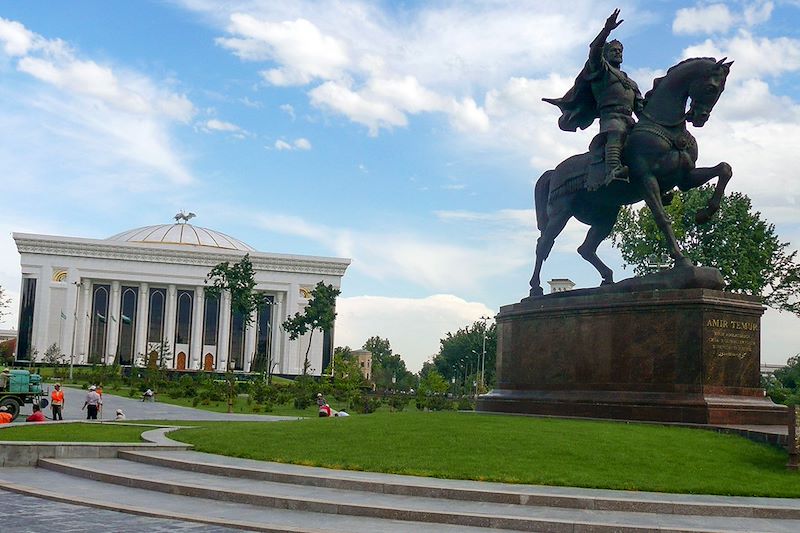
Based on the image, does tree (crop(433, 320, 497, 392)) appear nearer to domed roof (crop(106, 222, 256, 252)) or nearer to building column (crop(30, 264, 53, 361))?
domed roof (crop(106, 222, 256, 252))

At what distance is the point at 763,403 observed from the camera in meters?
14.1

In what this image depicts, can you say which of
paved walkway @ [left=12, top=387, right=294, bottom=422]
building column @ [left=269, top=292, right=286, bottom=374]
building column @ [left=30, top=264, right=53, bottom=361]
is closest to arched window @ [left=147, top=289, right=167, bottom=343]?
building column @ [left=30, top=264, right=53, bottom=361]

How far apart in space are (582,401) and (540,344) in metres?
1.60

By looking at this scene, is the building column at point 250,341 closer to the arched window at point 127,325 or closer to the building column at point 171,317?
the building column at point 171,317

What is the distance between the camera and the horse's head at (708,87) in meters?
14.9

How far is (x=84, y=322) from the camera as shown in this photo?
8775 cm

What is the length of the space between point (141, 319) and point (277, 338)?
554 inches

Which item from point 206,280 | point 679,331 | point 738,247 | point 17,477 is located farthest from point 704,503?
point 206,280

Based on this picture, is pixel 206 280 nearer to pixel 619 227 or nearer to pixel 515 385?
pixel 619 227

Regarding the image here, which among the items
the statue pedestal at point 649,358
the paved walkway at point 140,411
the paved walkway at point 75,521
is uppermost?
the statue pedestal at point 649,358

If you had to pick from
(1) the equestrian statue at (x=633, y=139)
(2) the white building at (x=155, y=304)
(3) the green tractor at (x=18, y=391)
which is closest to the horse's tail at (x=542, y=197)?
(1) the equestrian statue at (x=633, y=139)

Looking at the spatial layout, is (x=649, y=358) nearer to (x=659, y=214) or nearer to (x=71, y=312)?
(x=659, y=214)

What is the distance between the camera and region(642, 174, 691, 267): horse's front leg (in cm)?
1505

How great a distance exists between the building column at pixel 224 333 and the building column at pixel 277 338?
463 cm
